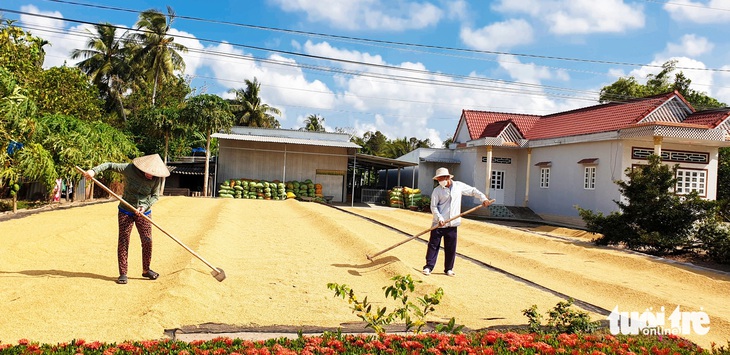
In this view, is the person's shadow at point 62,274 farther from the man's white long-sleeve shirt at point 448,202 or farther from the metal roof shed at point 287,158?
the metal roof shed at point 287,158

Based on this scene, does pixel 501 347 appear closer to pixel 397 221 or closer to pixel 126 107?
pixel 397 221

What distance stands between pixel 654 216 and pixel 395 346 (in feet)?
36.3

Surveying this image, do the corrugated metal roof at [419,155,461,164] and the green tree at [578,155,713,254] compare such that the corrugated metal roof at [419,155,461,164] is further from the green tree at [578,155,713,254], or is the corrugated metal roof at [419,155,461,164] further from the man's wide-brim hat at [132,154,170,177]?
the man's wide-brim hat at [132,154,170,177]

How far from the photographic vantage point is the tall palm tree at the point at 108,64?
36.1m

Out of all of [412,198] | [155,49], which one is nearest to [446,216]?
[412,198]

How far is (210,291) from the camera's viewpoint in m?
6.08

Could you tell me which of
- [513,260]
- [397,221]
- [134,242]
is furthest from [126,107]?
[513,260]

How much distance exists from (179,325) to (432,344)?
221cm

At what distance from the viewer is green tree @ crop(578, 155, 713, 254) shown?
39.9 feet

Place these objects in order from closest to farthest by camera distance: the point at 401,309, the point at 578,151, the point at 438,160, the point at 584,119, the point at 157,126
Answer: the point at 401,309 → the point at 578,151 → the point at 584,119 → the point at 438,160 → the point at 157,126

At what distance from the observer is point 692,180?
63.6ft

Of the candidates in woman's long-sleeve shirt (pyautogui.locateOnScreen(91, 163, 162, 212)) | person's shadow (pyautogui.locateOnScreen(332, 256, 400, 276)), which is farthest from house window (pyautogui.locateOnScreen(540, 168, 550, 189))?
woman's long-sleeve shirt (pyautogui.locateOnScreen(91, 163, 162, 212))

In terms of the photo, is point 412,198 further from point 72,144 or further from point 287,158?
point 72,144

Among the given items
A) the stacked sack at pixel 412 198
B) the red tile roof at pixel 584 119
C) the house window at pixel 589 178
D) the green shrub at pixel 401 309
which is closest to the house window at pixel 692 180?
the red tile roof at pixel 584 119
